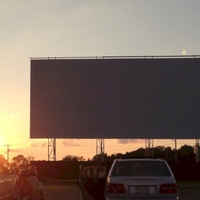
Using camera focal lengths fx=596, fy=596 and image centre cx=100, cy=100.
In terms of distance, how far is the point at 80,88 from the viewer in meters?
46.1

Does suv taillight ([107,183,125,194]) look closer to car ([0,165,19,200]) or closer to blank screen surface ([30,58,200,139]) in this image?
car ([0,165,19,200])

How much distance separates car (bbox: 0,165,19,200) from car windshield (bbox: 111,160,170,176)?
316 cm

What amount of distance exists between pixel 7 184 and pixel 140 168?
397cm

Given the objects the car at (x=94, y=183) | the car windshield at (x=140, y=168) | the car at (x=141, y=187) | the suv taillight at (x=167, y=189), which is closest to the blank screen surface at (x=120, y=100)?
the car at (x=94, y=183)

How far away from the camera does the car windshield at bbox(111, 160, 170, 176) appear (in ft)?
43.6

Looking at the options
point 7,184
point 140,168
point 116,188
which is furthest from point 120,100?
point 116,188

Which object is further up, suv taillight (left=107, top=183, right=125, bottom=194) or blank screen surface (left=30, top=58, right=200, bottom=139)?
blank screen surface (left=30, top=58, right=200, bottom=139)

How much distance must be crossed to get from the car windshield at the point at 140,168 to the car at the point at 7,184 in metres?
3.16

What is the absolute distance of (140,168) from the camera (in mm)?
13469

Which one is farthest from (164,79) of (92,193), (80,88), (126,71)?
(92,193)

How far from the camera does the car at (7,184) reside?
1490cm

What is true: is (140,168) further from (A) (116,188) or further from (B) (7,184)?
(B) (7,184)

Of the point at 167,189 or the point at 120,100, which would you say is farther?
the point at 120,100

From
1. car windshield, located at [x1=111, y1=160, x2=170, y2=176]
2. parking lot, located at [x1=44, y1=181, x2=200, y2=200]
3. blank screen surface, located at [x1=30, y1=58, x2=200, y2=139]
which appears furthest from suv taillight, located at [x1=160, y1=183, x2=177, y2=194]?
blank screen surface, located at [x1=30, y1=58, x2=200, y2=139]
